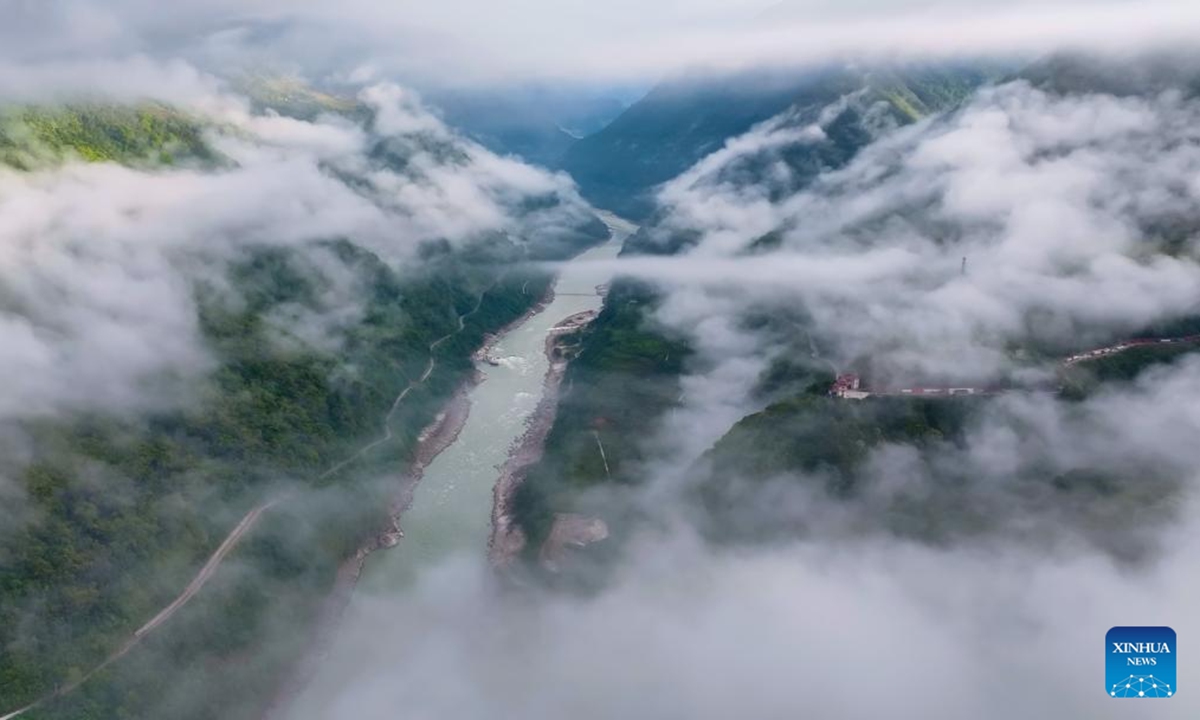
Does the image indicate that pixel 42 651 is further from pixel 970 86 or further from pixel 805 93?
pixel 970 86

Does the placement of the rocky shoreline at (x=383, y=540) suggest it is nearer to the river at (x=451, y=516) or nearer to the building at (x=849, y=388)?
the river at (x=451, y=516)

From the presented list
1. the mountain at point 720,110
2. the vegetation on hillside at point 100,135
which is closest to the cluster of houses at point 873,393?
the vegetation on hillside at point 100,135

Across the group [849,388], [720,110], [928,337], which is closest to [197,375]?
[849,388]

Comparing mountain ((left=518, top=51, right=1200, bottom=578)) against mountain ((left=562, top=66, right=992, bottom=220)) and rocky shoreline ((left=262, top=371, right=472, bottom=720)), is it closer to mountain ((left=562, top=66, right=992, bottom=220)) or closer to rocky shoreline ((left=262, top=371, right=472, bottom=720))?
rocky shoreline ((left=262, top=371, right=472, bottom=720))

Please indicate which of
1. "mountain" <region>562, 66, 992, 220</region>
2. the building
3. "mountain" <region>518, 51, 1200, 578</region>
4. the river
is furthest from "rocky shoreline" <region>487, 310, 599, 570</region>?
"mountain" <region>562, 66, 992, 220</region>

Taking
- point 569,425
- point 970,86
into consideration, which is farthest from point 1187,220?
point 970,86

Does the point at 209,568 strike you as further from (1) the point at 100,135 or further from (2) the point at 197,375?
(1) the point at 100,135

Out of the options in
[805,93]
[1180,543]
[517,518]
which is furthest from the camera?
[805,93]
